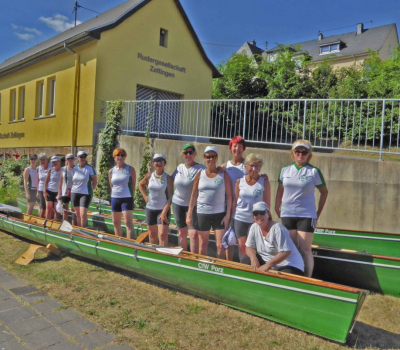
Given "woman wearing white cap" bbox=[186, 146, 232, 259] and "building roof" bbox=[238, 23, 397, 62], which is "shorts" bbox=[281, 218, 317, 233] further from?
"building roof" bbox=[238, 23, 397, 62]

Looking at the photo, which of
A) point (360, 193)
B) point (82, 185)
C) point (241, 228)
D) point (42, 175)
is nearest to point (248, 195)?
point (241, 228)

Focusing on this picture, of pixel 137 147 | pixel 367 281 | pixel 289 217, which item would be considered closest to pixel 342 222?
pixel 367 281

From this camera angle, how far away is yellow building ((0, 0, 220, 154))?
39.6 feet

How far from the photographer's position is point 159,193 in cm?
541

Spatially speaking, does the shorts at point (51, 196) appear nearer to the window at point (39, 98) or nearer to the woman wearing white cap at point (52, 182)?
the woman wearing white cap at point (52, 182)

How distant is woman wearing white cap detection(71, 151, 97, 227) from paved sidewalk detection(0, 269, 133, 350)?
2434mm

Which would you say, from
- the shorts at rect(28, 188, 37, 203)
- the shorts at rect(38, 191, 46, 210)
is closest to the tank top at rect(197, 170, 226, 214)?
the shorts at rect(38, 191, 46, 210)

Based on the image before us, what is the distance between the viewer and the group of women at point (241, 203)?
383 cm

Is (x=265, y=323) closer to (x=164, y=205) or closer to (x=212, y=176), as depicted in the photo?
(x=212, y=176)

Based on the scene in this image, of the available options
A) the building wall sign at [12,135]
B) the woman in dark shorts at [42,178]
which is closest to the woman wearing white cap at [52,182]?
the woman in dark shorts at [42,178]

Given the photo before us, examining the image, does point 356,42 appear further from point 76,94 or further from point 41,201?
point 41,201

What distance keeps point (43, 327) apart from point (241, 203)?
8.06 feet

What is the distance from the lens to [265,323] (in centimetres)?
370

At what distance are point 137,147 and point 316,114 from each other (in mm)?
5102
